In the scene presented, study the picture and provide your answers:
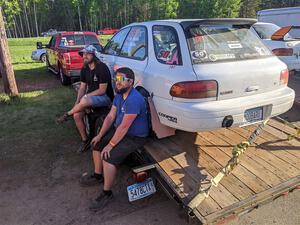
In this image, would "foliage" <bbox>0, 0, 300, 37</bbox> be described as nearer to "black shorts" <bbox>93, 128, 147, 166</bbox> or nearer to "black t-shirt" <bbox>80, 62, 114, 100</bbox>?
"black t-shirt" <bbox>80, 62, 114, 100</bbox>

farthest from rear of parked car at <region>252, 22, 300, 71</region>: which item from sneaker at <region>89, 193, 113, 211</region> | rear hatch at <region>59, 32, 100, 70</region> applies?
sneaker at <region>89, 193, 113, 211</region>

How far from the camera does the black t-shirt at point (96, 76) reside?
4621 mm

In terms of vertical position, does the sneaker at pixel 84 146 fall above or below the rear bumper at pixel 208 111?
below

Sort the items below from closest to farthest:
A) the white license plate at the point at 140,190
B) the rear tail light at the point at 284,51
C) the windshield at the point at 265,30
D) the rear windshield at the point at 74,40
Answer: the white license plate at the point at 140,190
the rear tail light at the point at 284,51
the windshield at the point at 265,30
the rear windshield at the point at 74,40

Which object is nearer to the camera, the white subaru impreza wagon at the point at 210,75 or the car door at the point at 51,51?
the white subaru impreza wagon at the point at 210,75

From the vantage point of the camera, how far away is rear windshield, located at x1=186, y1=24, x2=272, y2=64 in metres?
3.50

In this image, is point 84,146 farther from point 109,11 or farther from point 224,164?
point 109,11

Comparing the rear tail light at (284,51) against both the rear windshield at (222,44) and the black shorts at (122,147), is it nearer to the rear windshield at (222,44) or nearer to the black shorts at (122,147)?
the rear windshield at (222,44)

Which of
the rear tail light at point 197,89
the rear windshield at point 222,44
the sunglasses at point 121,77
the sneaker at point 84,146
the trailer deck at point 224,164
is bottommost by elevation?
the sneaker at point 84,146

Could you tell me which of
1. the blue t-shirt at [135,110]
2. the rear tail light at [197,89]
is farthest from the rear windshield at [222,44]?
the blue t-shirt at [135,110]

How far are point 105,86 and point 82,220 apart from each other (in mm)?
2135

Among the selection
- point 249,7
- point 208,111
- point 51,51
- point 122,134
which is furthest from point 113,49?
point 249,7

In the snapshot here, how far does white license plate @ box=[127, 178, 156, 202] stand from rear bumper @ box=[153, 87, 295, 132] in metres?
0.71

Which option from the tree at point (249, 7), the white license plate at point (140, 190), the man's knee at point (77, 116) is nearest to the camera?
the white license plate at point (140, 190)
